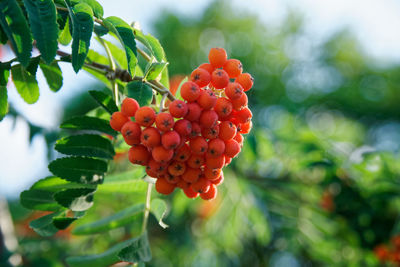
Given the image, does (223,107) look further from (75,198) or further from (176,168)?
(75,198)

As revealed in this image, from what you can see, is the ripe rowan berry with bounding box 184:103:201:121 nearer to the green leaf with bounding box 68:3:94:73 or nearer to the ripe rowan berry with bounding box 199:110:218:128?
the ripe rowan berry with bounding box 199:110:218:128

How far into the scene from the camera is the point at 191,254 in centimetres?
338

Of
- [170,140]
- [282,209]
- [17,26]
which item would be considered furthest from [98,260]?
[282,209]

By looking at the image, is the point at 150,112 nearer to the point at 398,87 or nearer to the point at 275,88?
the point at 275,88

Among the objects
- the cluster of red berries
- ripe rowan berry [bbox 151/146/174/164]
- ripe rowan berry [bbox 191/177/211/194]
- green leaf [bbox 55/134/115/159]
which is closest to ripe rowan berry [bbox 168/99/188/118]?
the cluster of red berries

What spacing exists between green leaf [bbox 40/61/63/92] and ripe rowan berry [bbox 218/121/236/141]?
0.64 meters

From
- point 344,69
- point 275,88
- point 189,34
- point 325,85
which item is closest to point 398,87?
point 344,69

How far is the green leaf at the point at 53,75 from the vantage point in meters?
1.13

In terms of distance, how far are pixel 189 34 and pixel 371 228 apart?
11.4 metres

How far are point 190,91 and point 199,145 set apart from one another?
6.3 inches

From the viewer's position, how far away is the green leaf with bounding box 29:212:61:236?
1056 mm

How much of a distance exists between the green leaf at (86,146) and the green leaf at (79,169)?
26mm

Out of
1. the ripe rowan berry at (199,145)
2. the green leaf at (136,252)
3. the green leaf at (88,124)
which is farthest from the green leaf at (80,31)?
the green leaf at (136,252)

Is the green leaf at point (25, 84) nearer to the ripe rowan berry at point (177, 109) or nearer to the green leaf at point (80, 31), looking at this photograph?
the green leaf at point (80, 31)
